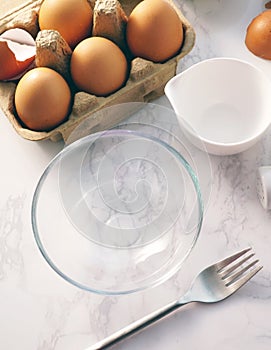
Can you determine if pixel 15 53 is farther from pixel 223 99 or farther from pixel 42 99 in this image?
pixel 223 99

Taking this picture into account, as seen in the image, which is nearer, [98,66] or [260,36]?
[98,66]

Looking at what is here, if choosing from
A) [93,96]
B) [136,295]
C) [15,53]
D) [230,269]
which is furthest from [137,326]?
[15,53]

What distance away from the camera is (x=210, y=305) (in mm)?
893

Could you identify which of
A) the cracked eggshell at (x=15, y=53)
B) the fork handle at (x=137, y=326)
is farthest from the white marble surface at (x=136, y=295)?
the cracked eggshell at (x=15, y=53)

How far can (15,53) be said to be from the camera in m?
0.97

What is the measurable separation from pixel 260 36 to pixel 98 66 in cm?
31

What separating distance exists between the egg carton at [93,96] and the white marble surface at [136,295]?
9 cm

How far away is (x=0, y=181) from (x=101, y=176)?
0.18 m

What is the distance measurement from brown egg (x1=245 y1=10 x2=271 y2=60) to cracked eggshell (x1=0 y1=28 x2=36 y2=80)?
1.27 feet

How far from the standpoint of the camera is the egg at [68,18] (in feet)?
3.08

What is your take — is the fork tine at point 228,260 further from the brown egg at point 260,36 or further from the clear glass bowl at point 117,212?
the brown egg at point 260,36

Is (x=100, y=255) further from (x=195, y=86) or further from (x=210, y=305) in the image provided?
(x=195, y=86)

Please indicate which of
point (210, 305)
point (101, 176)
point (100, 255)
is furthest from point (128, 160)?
point (210, 305)

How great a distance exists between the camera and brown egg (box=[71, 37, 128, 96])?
910mm
